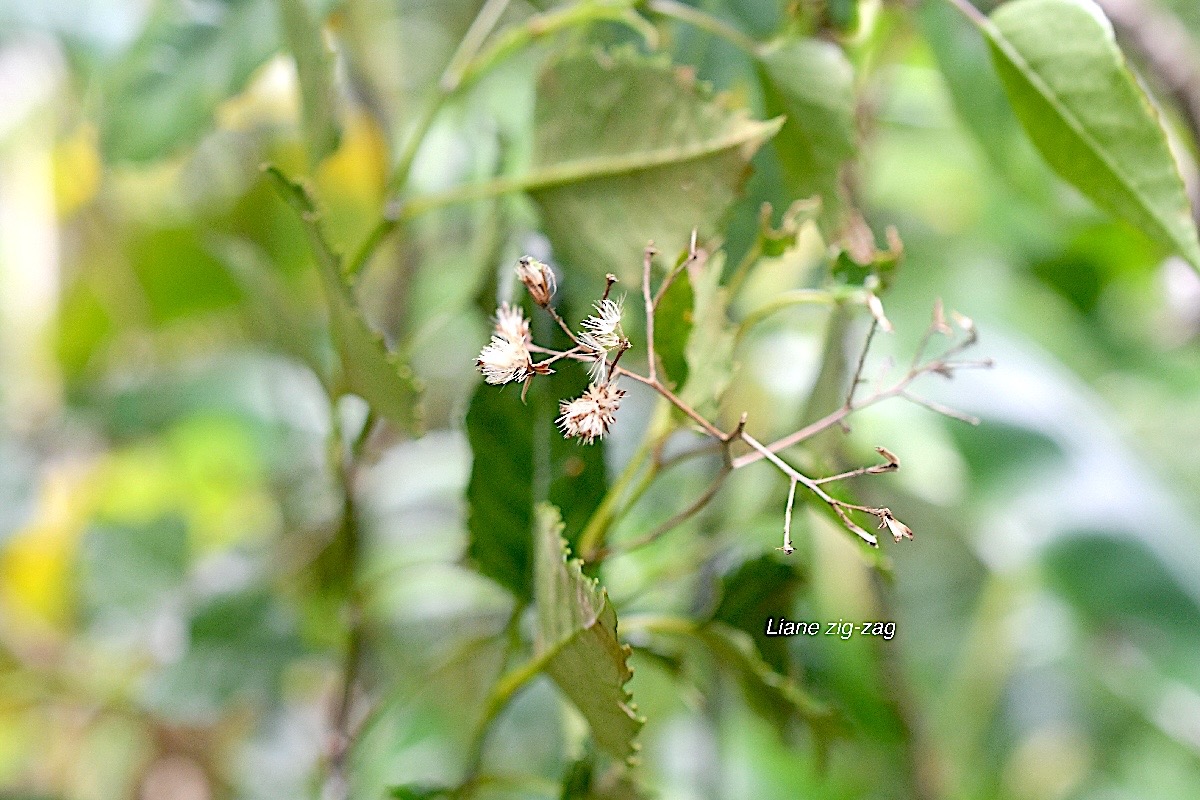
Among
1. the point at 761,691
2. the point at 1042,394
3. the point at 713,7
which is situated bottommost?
the point at 1042,394

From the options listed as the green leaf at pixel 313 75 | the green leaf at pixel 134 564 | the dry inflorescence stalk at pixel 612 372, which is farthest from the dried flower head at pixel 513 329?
the green leaf at pixel 134 564

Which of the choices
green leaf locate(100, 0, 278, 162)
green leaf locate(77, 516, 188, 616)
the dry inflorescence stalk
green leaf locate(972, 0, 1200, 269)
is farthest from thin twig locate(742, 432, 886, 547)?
green leaf locate(77, 516, 188, 616)

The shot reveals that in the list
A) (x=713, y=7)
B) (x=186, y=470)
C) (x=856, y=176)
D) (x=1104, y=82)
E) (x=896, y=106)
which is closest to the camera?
(x=1104, y=82)

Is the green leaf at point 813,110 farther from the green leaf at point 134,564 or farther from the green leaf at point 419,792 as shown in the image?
the green leaf at point 134,564

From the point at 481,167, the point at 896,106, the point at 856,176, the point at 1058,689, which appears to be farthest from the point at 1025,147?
the point at 1058,689

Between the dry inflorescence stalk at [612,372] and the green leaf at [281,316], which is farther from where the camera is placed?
the green leaf at [281,316]

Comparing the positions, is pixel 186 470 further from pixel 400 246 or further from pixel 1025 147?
pixel 1025 147
